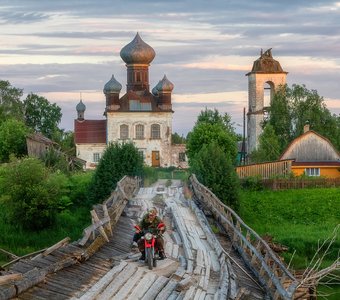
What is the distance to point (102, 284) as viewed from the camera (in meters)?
16.1

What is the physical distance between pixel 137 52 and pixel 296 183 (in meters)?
33.4

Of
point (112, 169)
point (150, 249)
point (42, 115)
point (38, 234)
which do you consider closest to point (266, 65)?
point (42, 115)

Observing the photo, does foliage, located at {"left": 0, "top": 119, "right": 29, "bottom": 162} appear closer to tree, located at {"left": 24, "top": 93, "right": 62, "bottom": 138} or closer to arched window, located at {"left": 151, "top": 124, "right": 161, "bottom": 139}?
arched window, located at {"left": 151, "top": 124, "right": 161, "bottom": 139}

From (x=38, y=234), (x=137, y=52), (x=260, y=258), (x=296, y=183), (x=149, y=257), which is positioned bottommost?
(x=38, y=234)

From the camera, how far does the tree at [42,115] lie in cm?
9912

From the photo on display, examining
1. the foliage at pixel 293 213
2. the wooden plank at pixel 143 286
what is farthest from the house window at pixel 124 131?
the wooden plank at pixel 143 286

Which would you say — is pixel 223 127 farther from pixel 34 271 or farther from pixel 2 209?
pixel 34 271

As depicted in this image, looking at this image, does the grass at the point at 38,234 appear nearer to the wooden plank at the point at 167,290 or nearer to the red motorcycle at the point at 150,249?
the red motorcycle at the point at 150,249

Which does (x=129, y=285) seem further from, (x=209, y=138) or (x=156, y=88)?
(x=156, y=88)

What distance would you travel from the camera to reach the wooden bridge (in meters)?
15.4

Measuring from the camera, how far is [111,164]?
156 feet

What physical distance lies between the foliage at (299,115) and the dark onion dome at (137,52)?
13.4 meters

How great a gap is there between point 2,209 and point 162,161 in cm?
3886

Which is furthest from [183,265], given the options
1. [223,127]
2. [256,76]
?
[256,76]
